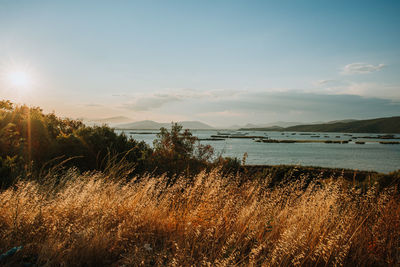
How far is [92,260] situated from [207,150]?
12.6 m

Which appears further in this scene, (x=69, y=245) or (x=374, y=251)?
(x=374, y=251)

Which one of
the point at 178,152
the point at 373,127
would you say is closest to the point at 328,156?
the point at 178,152

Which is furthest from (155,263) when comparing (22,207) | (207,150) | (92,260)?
(207,150)

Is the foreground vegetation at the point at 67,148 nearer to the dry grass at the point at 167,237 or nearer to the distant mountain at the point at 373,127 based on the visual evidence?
the dry grass at the point at 167,237

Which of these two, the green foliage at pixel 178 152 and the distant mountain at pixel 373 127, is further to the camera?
the distant mountain at pixel 373 127

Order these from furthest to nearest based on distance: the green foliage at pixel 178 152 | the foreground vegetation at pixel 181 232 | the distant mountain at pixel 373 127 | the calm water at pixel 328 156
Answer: the distant mountain at pixel 373 127 → the calm water at pixel 328 156 → the green foliage at pixel 178 152 → the foreground vegetation at pixel 181 232

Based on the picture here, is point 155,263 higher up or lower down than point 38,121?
lower down

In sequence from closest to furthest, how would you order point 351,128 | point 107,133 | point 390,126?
point 107,133 < point 390,126 < point 351,128

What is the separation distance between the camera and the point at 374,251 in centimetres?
368

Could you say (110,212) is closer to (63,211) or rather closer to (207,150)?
(63,211)

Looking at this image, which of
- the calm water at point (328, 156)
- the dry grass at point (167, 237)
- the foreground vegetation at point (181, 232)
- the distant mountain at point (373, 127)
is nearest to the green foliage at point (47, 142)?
the foreground vegetation at point (181, 232)

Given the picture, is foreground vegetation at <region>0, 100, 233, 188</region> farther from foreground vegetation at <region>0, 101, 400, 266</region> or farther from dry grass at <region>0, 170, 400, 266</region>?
dry grass at <region>0, 170, 400, 266</region>

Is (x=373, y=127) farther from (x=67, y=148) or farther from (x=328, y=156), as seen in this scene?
(x=67, y=148)

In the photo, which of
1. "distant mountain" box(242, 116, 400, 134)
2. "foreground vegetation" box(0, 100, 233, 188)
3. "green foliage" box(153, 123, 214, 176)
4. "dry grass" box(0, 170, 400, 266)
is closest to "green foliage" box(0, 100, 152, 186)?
"foreground vegetation" box(0, 100, 233, 188)
